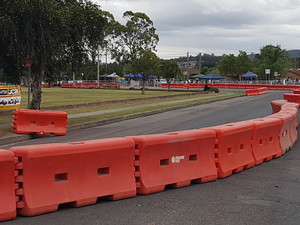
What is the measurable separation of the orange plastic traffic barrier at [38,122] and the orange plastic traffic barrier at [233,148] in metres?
8.20

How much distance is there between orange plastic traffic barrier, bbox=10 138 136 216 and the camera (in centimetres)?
551

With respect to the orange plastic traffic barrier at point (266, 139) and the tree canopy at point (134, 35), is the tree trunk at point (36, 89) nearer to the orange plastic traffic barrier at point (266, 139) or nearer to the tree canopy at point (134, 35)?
the orange plastic traffic barrier at point (266, 139)

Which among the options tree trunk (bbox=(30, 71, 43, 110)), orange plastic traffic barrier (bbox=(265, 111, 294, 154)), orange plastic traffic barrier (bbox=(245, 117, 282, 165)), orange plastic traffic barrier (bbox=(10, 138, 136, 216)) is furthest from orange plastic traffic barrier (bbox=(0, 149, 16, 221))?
tree trunk (bbox=(30, 71, 43, 110))

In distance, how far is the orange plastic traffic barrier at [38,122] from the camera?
14.5 metres

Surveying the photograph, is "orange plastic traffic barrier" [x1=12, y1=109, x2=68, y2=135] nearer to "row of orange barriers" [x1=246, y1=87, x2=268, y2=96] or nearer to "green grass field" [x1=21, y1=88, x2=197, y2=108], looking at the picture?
"green grass field" [x1=21, y1=88, x2=197, y2=108]

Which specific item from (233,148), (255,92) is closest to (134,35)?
(255,92)

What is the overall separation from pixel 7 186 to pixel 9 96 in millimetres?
19494

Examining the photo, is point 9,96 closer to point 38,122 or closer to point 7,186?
point 38,122

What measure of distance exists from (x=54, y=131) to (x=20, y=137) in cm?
129

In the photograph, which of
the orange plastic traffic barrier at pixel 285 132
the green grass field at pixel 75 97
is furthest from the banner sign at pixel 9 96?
the orange plastic traffic barrier at pixel 285 132

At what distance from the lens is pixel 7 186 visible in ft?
17.6

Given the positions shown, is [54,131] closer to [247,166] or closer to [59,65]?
[59,65]

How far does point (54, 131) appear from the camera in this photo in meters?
15.0

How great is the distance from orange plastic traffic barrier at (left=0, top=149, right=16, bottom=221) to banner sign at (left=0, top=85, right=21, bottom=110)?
61.5 feet
